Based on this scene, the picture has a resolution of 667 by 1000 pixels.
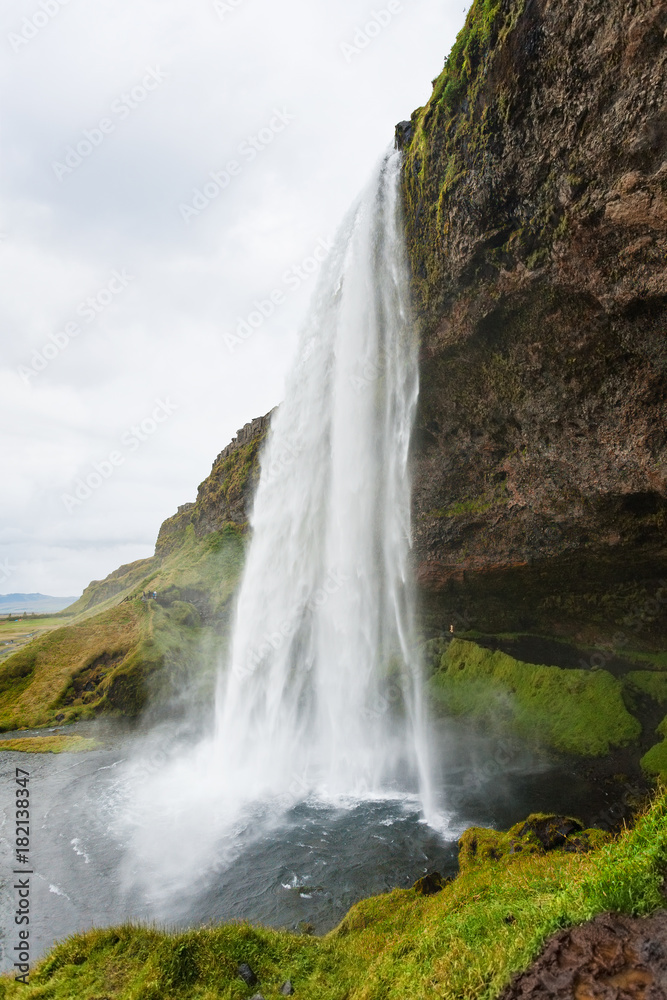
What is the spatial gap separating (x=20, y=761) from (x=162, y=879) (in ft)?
47.9

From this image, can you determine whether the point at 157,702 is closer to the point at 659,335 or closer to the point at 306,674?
the point at 306,674

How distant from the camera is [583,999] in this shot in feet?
13.5

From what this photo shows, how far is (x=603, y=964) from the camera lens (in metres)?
4.30

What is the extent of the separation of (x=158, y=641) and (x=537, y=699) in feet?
80.0

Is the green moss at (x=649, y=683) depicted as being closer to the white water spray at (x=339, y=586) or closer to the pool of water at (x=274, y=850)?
the pool of water at (x=274, y=850)

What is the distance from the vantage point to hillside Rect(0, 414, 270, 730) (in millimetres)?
30406

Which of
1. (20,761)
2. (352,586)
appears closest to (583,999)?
(352,586)

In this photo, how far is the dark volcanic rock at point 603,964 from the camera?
4.09 metres

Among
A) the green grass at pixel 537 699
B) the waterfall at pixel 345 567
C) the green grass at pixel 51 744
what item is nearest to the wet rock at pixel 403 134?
the waterfall at pixel 345 567

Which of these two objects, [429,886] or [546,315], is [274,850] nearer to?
[429,886]

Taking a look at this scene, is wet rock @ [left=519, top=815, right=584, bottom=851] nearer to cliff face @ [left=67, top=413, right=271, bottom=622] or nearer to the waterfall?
the waterfall

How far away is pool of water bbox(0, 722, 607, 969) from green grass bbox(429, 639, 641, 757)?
1518 mm
